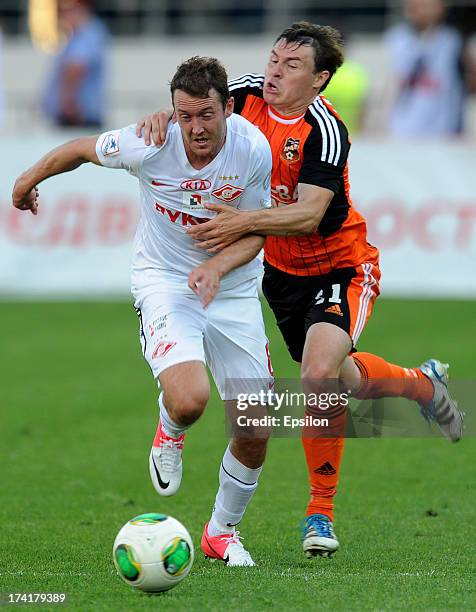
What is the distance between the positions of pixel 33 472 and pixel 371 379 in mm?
2486

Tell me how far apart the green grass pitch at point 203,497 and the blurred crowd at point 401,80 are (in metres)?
3.45

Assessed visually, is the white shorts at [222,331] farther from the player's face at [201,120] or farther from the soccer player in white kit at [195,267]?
the player's face at [201,120]

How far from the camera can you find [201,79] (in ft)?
19.7

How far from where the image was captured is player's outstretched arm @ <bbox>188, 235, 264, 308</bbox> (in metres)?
6.07

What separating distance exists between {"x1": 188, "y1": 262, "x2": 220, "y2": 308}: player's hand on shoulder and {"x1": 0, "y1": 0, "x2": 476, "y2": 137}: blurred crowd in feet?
31.1

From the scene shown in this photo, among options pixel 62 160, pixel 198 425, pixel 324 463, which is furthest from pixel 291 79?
pixel 198 425

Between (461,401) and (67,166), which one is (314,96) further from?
(461,401)

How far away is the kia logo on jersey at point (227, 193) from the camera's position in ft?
20.7

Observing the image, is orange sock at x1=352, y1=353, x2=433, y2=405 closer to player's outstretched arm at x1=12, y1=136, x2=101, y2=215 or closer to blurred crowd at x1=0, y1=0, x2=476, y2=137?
player's outstretched arm at x1=12, y1=136, x2=101, y2=215

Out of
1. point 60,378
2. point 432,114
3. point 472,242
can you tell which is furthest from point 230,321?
point 432,114

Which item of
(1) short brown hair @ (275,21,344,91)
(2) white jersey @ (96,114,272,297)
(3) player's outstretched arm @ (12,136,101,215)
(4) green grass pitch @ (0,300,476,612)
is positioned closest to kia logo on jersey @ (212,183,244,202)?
(2) white jersey @ (96,114,272,297)

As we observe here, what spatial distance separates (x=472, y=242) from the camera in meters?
14.9

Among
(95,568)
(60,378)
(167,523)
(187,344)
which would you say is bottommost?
(60,378)

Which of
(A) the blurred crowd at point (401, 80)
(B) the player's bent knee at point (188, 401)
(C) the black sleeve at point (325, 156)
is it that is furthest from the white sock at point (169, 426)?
(A) the blurred crowd at point (401, 80)
